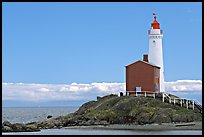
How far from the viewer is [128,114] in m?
26.4

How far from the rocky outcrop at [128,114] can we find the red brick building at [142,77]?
249cm

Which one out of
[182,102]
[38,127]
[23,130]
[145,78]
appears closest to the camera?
[23,130]

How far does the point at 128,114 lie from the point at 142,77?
5314mm

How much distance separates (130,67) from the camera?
103ft

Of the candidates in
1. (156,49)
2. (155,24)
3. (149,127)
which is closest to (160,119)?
(149,127)

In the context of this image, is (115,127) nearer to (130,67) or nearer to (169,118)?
(169,118)

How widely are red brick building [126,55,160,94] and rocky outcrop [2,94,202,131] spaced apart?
249 centimetres

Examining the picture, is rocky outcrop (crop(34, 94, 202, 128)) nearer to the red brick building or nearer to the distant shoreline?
the distant shoreline

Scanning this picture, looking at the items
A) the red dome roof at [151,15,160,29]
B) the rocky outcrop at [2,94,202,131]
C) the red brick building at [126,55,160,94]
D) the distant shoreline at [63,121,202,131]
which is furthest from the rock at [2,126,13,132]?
the red dome roof at [151,15,160,29]

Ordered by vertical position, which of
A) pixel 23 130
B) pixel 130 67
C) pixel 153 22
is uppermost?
pixel 153 22

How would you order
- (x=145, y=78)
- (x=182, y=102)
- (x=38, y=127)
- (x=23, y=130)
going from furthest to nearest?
(x=145, y=78) < (x=182, y=102) < (x=38, y=127) < (x=23, y=130)

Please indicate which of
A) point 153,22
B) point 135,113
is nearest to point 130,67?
point 153,22

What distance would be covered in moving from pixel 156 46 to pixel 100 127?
9774 millimetres

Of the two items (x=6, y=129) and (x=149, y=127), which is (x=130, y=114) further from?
(x=6, y=129)
